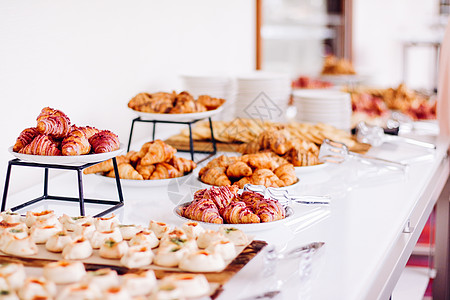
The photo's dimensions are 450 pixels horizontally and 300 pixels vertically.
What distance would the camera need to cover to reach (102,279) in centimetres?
74

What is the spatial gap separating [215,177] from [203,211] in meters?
0.30

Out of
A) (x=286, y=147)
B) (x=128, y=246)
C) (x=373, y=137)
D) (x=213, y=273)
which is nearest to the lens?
(x=213, y=273)

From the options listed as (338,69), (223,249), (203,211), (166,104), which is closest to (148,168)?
(166,104)

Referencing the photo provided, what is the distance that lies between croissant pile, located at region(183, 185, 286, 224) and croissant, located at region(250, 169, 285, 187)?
175 millimetres

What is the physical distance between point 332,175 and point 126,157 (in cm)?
54

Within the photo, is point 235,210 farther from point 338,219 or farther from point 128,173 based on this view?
point 128,173

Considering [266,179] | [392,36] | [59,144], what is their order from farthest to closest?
1. [392,36]
2. [266,179]
3. [59,144]

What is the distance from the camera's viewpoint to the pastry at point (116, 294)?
682mm

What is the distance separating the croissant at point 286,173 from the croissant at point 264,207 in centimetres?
23

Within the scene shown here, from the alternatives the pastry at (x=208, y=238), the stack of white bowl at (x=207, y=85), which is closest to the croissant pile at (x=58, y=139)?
the pastry at (x=208, y=238)

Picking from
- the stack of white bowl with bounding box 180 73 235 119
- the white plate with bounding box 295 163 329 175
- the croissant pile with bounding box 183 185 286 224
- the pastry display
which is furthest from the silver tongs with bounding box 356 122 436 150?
the pastry display

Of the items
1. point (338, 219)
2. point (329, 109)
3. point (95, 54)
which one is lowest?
point (338, 219)

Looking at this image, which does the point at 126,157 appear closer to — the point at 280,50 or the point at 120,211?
the point at 120,211

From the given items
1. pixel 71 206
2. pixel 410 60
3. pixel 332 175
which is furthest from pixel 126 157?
pixel 410 60
